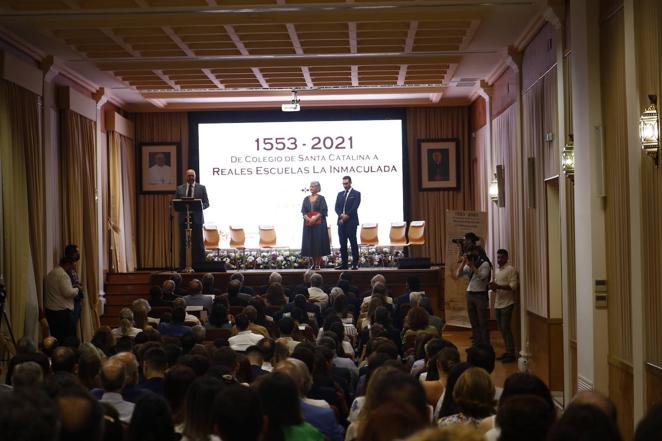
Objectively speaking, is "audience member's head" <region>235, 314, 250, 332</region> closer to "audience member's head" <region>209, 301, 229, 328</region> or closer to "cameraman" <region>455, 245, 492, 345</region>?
"audience member's head" <region>209, 301, 229, 328</region>

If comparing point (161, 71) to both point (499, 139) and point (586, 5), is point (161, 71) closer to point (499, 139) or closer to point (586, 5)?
point (499, 139)

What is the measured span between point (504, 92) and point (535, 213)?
3110 mm

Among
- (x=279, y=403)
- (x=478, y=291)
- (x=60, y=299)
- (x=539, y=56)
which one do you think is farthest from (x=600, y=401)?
(x=60, y=299)

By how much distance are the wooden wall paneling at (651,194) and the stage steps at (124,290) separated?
10.3m

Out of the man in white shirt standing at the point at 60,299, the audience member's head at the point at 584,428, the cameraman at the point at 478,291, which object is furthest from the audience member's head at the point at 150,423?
the cameraman at the point at 478,291

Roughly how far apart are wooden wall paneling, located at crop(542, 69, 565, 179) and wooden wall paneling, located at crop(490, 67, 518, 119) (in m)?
1.95

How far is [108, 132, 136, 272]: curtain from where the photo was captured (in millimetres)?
17156

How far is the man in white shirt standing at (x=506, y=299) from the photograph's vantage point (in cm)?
1248

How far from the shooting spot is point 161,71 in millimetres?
14445

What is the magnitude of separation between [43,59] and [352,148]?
7660 millimetres

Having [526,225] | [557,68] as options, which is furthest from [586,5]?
[526,225]

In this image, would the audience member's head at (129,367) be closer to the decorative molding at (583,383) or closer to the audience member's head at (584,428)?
the audience member's head at (584,428)

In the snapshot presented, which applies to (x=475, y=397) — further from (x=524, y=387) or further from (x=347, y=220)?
(x=347, y=220)

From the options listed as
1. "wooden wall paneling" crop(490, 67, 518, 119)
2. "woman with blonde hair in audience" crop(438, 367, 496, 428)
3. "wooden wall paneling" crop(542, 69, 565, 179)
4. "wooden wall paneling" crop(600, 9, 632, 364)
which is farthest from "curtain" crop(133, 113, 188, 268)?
"woman with blonde hair in audience" crop(438, 367, 496, 428)
